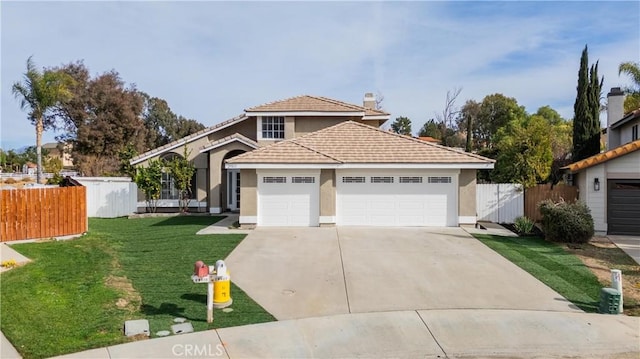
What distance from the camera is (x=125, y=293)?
8.45m

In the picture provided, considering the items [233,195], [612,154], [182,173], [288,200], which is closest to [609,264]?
[612,154]

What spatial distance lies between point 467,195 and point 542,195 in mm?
3555

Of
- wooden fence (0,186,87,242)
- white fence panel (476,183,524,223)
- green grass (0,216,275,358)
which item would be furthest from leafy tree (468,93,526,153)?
green grass (0,216,275,358)

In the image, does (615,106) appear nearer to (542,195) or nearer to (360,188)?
(542,195)

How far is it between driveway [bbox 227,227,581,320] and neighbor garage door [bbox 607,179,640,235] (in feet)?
19.0

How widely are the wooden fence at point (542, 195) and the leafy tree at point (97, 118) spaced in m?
31.9

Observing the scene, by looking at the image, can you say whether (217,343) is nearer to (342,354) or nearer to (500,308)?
(342,354)

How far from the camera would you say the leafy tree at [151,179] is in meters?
20.8

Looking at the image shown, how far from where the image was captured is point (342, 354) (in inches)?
240

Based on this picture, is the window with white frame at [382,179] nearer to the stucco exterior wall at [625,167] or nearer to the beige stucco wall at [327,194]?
the beige stucco wall at [327,194]

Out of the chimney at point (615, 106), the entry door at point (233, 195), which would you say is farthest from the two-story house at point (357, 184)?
the chimney at point (615, 106)

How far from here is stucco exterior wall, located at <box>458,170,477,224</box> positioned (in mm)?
16703

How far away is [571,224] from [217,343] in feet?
41.1

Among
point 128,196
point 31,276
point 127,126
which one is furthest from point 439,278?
point 127,126
